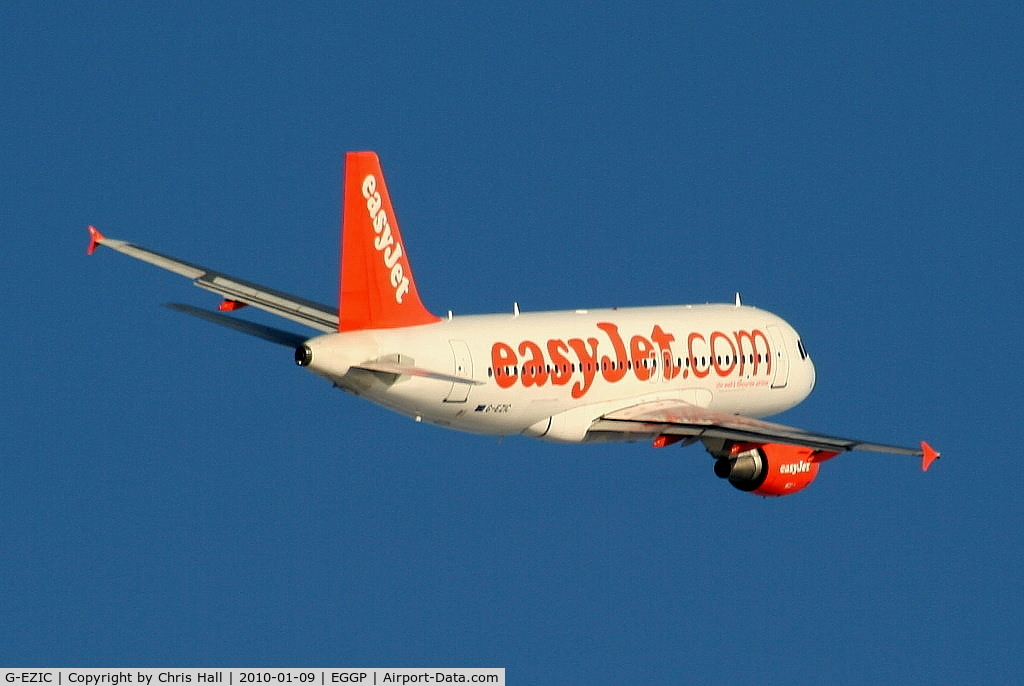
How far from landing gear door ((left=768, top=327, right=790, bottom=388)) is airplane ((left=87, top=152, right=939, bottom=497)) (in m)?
0.04

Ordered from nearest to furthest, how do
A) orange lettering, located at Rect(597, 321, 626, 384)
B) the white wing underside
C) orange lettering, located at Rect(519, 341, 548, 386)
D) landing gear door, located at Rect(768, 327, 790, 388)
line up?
the white wing underside < orange lettering, located at Rect(519, 341, 548, 386) < orange lettering, located at Rect(597, 321, 626, 384) < landing gear door, located at Rect(768, 327, 790, 388)

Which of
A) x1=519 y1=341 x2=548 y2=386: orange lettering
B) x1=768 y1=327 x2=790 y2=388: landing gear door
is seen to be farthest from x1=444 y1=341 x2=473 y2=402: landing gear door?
x1=768 y1=327 x2=790 y2=388: landing gear door

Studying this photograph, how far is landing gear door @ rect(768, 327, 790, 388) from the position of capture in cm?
7800

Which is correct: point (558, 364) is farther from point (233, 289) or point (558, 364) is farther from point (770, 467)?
point (233, 289)

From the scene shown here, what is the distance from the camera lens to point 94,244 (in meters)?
75.4

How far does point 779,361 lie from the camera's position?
257ft

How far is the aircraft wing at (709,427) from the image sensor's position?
66.2 m

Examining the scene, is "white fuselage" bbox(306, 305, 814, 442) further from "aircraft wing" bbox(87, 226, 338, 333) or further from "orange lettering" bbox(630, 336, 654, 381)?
"aircraft wing" bbox(87, 226, 338, 333)

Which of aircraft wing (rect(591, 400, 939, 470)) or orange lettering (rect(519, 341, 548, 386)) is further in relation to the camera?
orange lettering (rect(519, 341, 548, 386))

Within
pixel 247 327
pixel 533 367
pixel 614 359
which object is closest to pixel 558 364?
pixel 533 367

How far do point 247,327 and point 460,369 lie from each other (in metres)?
8.62

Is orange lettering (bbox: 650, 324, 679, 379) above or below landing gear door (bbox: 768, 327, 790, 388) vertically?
below

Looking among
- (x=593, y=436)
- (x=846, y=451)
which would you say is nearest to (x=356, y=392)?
(x=593, y=436)

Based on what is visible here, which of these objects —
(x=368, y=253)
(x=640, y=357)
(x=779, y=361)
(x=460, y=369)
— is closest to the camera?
(x=368, y=253)
